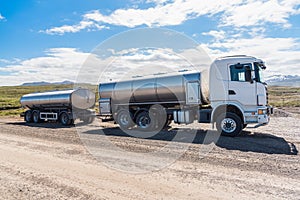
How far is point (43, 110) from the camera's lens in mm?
Result: 21438

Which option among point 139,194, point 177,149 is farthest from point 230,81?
point 139,194

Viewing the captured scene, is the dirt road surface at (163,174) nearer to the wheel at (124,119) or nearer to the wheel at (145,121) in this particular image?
the wheel at (145,121)

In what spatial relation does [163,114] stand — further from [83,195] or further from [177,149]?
[83,195]

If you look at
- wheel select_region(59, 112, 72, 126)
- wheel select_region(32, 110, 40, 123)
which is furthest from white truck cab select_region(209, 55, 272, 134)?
wheel select_region(32, 110, 40, 123)

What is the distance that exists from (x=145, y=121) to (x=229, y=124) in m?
4.79

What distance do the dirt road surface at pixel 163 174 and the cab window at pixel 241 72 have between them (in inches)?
102

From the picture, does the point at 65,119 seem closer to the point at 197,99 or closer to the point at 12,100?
the point at 197,99

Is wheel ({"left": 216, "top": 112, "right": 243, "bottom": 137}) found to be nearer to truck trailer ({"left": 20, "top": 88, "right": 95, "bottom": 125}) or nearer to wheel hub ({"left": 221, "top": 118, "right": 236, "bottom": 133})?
wheel hub ({"left": 221, "top": 118, "right": 236, "bottom": 133})

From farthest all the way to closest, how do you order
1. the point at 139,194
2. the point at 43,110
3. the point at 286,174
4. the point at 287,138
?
the point at 43,110 → the point at 287,138 → the point at 286,174 → the point at 139,194

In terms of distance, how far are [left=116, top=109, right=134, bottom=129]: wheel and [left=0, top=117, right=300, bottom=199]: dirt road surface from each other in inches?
174

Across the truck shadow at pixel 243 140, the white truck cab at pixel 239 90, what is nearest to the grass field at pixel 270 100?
the truck shadow at pixel 243 140

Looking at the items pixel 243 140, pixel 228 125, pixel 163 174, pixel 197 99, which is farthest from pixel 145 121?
pixel 163 174

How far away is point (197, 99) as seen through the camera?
40.7ft

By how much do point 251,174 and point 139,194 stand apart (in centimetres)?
289
